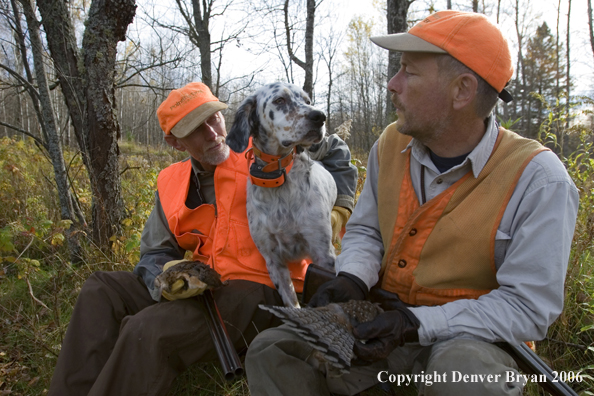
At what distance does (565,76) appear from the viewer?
→ 24234 millimetres

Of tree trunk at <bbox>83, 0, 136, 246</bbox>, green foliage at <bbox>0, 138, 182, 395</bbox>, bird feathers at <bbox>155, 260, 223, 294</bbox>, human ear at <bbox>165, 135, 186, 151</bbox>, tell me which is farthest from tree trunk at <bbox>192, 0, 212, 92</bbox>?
Answer: bird feathers at <bbox>155, 260, 223, 294</bbox>

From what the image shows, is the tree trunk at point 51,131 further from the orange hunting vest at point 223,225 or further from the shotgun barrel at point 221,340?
the shotgun barrel at point 221,340

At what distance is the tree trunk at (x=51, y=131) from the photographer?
12.6 feet

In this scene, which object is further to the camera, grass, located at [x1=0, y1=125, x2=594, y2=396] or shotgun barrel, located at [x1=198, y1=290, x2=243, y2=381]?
grass, located at [x1=0, y1=125, x2=594, y2=396]

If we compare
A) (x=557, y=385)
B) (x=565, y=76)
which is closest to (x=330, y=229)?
(x=557, y=385)

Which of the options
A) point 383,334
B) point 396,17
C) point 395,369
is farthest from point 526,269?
point 396,17

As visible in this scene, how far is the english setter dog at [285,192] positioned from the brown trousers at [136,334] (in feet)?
0.96

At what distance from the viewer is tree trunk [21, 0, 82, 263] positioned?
386 centimetres

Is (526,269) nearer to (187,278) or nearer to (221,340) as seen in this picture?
(221,340)

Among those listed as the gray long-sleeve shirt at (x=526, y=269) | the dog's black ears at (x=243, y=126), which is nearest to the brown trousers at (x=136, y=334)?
the dog's black ears at (x=243, y=126)

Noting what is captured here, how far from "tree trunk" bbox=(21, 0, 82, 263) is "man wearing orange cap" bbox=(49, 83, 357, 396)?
1445 millimetres

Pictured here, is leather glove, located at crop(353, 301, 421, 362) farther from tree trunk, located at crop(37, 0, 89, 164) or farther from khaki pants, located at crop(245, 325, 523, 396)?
tree trunk, located at crop(37, 0, 89, 164)

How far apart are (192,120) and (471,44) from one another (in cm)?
174

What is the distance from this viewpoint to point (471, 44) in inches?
67.0
